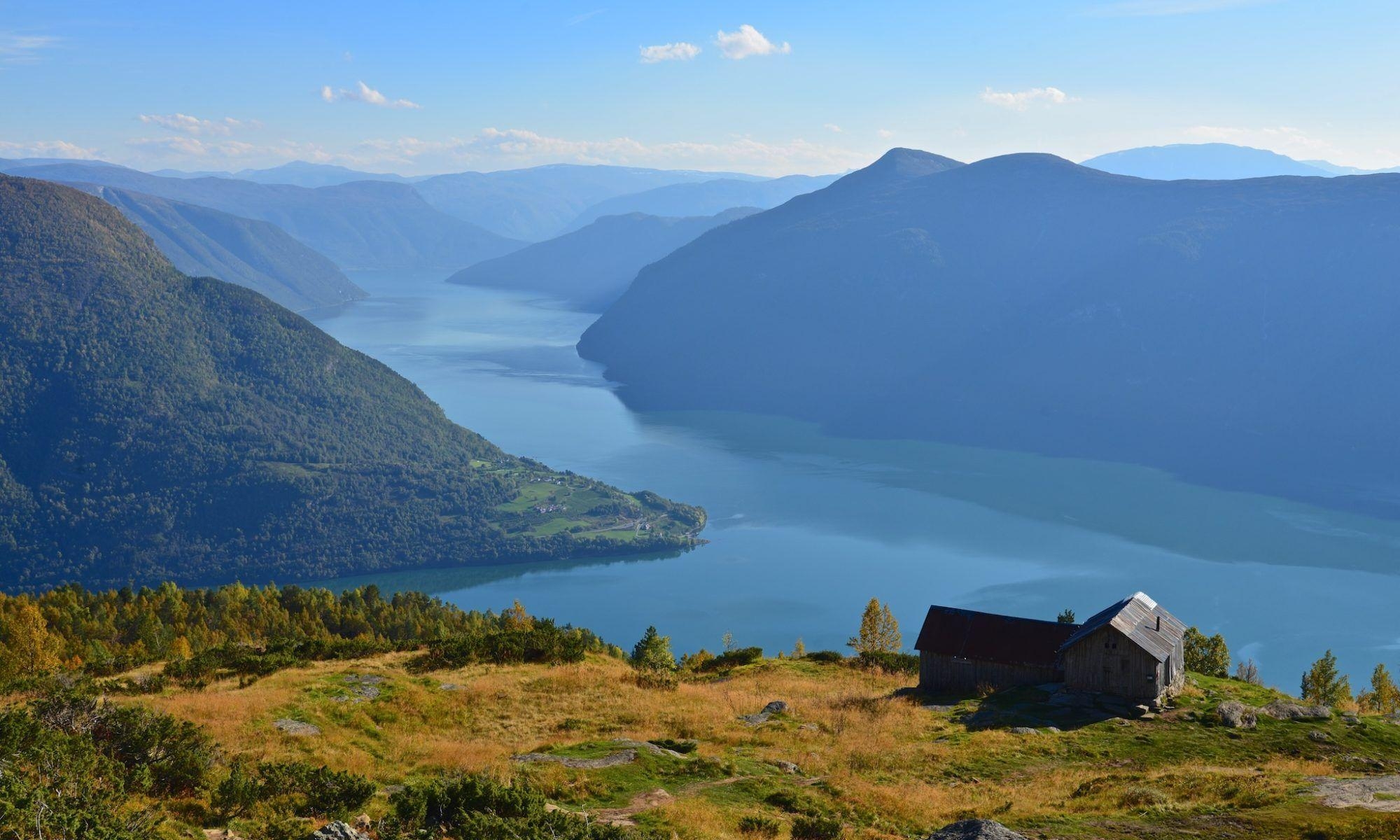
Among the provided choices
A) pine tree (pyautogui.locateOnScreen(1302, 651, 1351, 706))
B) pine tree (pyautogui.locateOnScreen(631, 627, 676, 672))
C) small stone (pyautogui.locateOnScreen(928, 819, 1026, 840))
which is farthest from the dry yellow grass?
pine tree (pyautogui.locateOnScreen(1302, 651, 1351, 706))

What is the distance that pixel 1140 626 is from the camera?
4503 centimetres

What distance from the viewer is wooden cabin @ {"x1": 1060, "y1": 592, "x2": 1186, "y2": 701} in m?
43.7

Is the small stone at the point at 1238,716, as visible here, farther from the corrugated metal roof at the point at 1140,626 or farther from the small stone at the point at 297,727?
the small stone at the point at 297,727

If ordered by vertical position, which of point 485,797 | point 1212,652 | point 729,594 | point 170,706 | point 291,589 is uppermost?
point 485,797

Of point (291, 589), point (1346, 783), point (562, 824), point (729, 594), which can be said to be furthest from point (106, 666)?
point (729, 594)

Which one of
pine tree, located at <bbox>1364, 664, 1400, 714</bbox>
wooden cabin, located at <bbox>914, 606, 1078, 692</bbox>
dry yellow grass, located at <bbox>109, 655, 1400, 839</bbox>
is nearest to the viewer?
dry yellow grass, located at <bbox>109, 655, 1400, 839</bbox>

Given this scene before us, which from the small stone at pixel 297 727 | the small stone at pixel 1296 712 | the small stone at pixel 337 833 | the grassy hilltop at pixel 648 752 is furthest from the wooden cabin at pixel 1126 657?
the small stone at pixel 337 833

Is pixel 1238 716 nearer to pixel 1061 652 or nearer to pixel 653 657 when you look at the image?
pixel 1061 652

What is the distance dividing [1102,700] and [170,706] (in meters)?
35.1

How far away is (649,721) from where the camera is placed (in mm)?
37688

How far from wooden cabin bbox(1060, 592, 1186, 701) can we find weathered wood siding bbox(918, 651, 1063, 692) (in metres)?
1.70

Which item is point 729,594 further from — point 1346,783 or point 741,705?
point 1346,783

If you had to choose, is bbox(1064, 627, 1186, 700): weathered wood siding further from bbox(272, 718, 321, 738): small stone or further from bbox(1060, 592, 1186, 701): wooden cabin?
bbox(272, 718, 321, 738): small stone

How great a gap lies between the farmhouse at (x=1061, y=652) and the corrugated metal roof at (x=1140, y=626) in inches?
1.7
